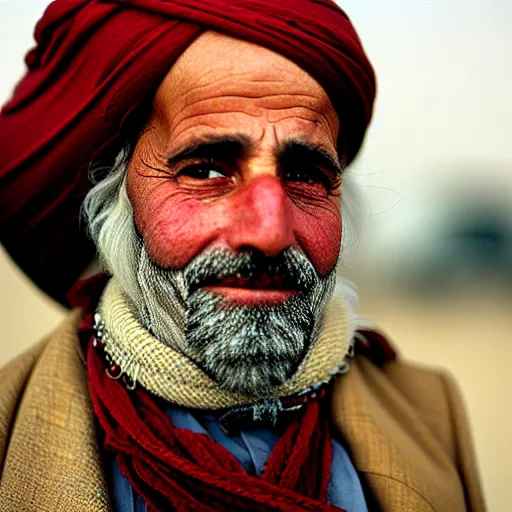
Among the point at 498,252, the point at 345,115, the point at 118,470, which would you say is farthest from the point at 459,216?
the point at 118,470

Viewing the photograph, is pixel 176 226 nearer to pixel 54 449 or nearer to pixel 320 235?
pixel 320 235

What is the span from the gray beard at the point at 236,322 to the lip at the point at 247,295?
11 millimetres

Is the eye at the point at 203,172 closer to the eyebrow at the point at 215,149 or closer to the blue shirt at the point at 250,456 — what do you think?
the eyebrow at the point at 215,149

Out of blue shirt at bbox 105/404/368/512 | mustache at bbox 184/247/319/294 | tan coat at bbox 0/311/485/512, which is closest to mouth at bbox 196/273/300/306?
mustache at bbox 184/247/319/294

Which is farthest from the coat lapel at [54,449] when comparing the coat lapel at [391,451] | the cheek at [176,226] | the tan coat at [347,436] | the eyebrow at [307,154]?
the eyebrow at [307,154]

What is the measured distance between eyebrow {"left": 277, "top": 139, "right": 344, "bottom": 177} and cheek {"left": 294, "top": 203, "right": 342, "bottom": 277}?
11cm

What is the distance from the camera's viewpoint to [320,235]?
1.44 meters

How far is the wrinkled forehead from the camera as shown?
4.48ft

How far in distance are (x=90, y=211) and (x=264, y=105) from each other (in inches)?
24.6

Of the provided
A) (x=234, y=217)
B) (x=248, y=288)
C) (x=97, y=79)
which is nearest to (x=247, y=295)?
(x=248, y=288)

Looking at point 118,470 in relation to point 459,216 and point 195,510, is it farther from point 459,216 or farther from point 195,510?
point 459,216

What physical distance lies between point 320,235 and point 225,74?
44 cm

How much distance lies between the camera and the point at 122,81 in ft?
4.66

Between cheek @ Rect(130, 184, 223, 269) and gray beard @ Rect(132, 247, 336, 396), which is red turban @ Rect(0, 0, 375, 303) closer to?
cheek @ Rect(130, 184, 223, 269)
